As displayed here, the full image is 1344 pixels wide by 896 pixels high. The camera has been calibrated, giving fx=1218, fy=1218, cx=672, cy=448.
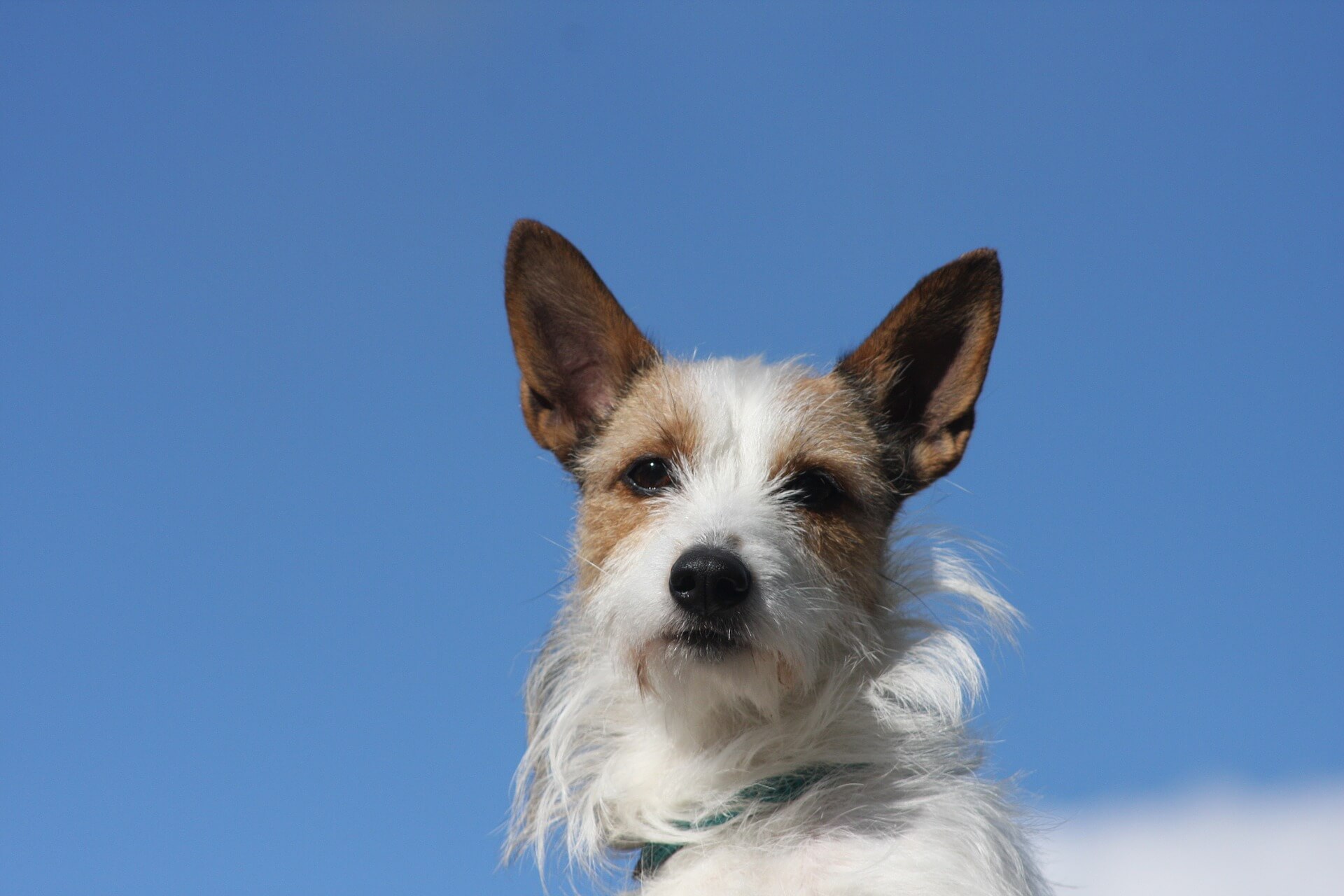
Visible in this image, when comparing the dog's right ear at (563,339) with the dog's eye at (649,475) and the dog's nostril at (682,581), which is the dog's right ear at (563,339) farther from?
the dog's nostril at (682,581)

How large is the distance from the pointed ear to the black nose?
121 cm

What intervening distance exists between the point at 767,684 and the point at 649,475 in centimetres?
94

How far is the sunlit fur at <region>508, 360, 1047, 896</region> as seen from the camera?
3699mm

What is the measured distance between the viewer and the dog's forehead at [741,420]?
433cm

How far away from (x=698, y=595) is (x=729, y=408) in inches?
36.0

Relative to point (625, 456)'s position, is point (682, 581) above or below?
below

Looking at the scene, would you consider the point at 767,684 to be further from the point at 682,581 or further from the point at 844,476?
the point at 844,476

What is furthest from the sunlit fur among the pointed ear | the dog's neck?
the pointed ear

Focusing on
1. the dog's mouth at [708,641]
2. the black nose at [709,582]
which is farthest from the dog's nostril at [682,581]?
the dog's mouth at [708,641]

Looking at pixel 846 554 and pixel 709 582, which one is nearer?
pixel 709 582

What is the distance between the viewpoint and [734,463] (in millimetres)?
4301

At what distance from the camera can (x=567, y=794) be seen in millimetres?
4254

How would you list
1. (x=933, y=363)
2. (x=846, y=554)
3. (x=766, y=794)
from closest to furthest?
(x=766, y=794) < (x=846, y=554) < (x=933, y=363)

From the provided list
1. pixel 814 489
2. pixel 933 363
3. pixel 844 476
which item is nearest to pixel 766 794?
pixel 814 489
